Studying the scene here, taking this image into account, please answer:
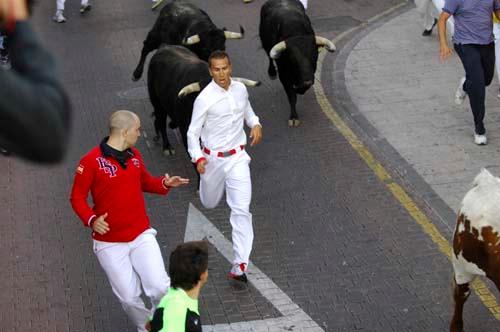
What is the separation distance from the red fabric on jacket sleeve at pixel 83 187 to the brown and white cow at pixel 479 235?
2782 millimetres

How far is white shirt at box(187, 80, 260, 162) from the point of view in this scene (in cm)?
775

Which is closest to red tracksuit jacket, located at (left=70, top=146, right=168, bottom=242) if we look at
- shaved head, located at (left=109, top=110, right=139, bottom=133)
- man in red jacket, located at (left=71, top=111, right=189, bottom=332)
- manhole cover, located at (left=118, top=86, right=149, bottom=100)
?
man in red jacket, located at (left=71, top=111, right=189, bottom=332)

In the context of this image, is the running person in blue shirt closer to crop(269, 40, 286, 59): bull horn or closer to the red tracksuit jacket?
crop(269, 40, 286, 59): bull horn

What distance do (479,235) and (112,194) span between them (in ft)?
8.98

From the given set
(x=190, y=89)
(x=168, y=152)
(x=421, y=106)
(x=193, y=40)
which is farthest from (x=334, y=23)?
(x=190, y=89)

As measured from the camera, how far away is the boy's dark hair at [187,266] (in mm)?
5043

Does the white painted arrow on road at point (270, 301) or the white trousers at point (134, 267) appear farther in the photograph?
the white painted arrow on road at point (270, 301)

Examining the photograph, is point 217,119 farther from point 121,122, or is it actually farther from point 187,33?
point 187,33

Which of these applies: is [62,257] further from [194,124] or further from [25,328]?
[194,124]

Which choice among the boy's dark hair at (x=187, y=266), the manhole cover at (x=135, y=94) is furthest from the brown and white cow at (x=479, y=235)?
the manhole cover at (x=135, y=94)

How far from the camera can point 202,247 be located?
17.2 ft

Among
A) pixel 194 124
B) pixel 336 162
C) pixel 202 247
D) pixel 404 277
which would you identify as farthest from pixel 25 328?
pixel 336 162

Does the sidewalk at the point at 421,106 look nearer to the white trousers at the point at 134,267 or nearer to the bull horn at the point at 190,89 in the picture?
the bull horn at the point at 190,89

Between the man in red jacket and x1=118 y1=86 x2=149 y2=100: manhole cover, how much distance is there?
665 centimetres
